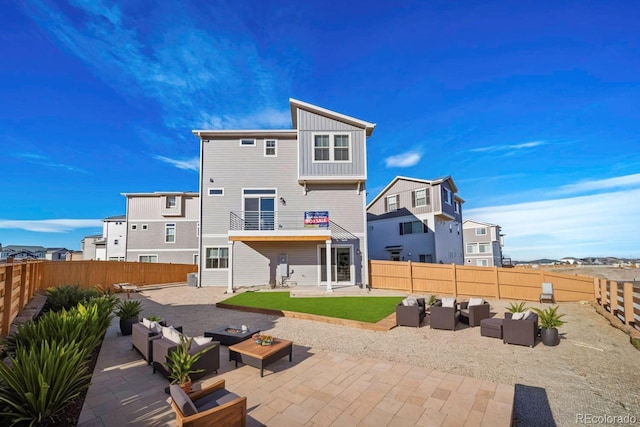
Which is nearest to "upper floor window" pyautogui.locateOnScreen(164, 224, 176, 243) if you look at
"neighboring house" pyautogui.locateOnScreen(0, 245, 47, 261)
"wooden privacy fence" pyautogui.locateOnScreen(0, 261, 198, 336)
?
"wooden privacy fence" pyautogui.locateOnScreen(0, 261, 198, 336)

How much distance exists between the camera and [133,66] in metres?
13.8

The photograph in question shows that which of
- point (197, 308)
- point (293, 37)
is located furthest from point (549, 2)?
point (197, 308)

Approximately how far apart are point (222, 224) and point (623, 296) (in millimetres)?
19062

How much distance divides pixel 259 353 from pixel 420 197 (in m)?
22.8

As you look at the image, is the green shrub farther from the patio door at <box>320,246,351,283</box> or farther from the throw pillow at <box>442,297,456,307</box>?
the patio door at <box>320,246,351,283</box>

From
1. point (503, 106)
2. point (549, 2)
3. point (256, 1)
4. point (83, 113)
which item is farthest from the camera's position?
point (83, 113)

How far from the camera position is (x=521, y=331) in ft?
25.6

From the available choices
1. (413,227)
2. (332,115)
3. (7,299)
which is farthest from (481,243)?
(7,299)

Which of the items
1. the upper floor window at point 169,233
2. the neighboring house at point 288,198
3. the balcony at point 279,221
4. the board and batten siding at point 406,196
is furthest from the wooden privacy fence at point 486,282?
the upper floor window at point 169,233

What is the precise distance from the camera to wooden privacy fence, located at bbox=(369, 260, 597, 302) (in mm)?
14203

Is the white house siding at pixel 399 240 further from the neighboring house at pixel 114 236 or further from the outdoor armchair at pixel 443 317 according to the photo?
the neighboring house at pixel 114 236

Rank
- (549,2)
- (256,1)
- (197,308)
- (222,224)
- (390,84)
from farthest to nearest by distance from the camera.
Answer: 1. (222,224)
2. (390,84)
3. (197,308)
4. (256,1)
5. (549,2)

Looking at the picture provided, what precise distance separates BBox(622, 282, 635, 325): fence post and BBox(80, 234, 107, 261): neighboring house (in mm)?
45365

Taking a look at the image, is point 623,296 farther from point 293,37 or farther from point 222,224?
point 222,224
